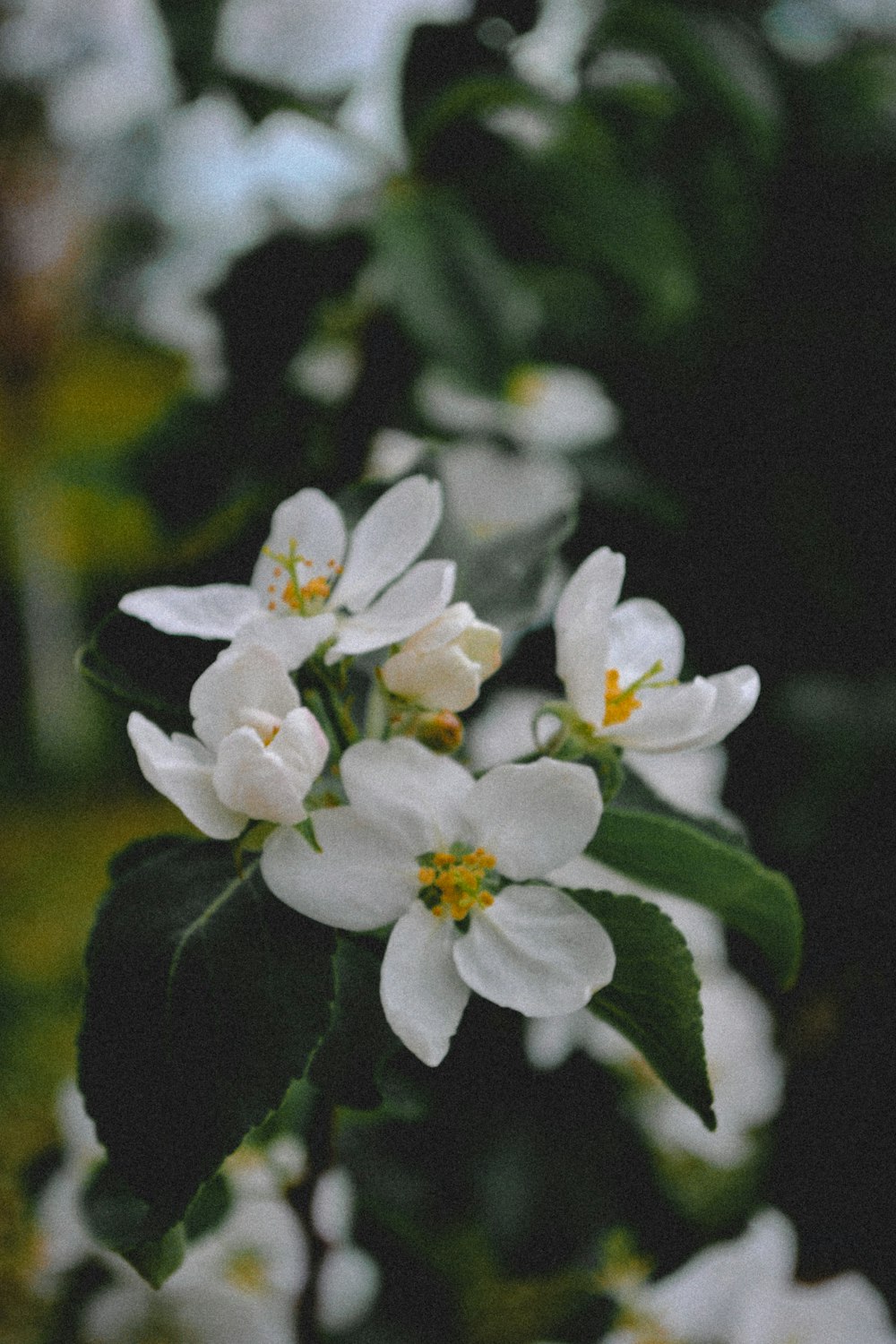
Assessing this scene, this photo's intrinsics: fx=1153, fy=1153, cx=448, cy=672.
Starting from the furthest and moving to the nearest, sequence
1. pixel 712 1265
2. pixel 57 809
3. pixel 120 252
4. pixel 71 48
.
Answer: pixel 120 252
pixel 57 809
pixel 71 48
pixel 712 1265

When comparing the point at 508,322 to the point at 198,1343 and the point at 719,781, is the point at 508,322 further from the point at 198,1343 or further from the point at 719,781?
the point at 198,1343

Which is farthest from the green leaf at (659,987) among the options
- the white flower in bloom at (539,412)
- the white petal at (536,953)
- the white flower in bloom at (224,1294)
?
the white flower in bloom at (539,412)

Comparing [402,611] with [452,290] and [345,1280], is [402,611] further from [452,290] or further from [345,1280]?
[345,1280]

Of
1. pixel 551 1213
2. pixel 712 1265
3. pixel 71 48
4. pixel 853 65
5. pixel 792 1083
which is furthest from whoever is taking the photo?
pixel 71 48

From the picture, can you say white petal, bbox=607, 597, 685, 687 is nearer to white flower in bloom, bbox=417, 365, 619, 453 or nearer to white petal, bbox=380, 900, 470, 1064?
white petal, bbox=380, 900, 470, 1064

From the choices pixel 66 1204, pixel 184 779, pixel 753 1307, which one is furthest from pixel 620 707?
pixel 66 1204

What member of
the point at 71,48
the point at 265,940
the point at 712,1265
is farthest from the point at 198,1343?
the point at 71,48
